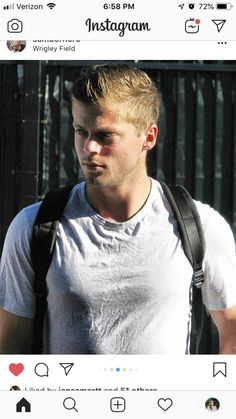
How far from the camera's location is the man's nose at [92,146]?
2.88 metres

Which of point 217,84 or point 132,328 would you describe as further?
point 217,84

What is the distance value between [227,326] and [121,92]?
887 mm

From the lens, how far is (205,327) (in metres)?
6.53

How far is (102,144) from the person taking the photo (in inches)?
115

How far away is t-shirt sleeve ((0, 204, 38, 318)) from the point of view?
2.91m

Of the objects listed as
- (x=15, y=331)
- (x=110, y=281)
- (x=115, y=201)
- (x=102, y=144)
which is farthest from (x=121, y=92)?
(x=15, y=331)

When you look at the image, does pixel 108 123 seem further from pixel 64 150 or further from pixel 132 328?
pixel 64 150
